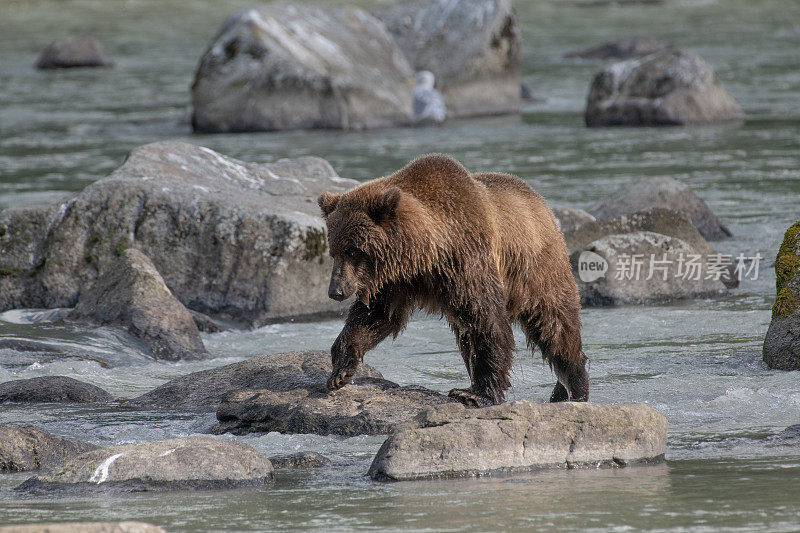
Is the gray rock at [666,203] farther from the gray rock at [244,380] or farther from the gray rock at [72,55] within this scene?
the gray rock at [72,55]

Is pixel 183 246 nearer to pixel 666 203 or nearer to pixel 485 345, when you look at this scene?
pixel 485 345

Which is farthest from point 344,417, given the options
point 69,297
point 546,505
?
point 69,297

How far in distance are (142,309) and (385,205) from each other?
386cm

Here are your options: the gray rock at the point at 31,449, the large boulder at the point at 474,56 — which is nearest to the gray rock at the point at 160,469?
the gray rock at the point at 31,449

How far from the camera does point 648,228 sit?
1178cm

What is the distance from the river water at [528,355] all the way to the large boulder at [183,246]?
42 cm

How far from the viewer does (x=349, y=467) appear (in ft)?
19.5

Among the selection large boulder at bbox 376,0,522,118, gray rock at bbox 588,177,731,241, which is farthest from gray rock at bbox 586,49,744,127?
gray rock at bbox 588,177,731,241

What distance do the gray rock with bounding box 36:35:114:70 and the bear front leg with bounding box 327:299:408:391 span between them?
24.0 meters

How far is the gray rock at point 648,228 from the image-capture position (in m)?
11.4

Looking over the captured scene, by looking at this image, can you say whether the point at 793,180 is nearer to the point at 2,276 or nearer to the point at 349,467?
the point at 2,276

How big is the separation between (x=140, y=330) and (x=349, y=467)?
382cm

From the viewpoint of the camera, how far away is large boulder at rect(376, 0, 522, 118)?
22062 millimetres

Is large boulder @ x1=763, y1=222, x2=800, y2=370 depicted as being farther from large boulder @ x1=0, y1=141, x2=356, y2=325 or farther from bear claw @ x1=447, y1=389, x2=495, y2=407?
large boulder @ x1=0, y1=141, x2=356, y2=325
